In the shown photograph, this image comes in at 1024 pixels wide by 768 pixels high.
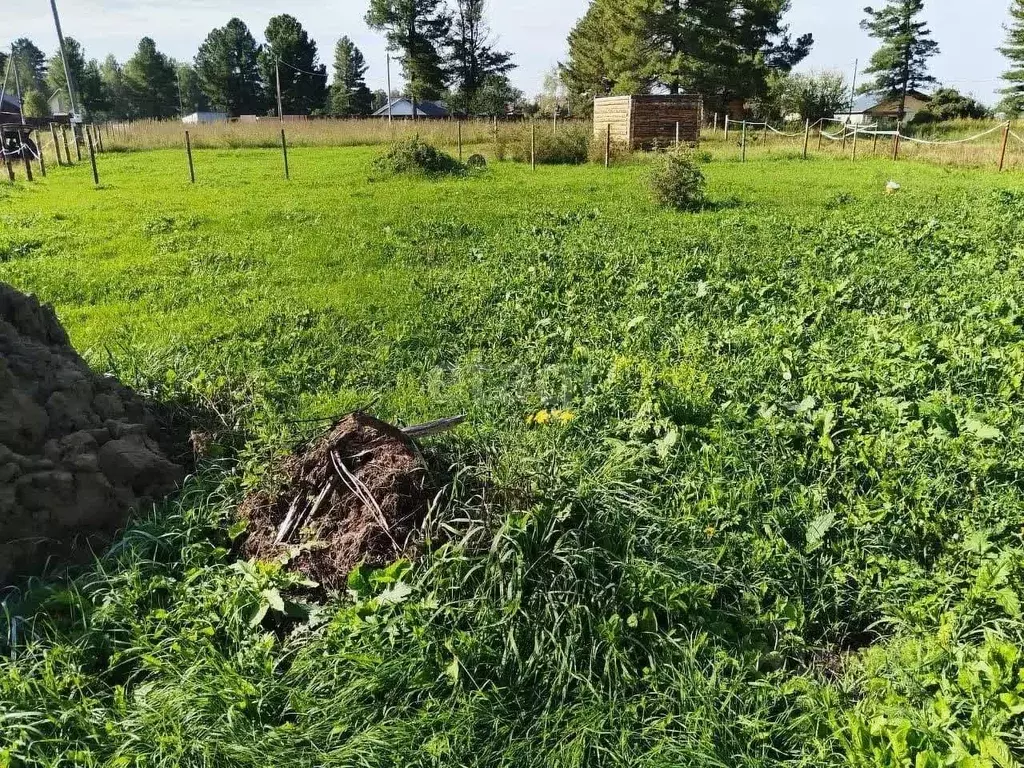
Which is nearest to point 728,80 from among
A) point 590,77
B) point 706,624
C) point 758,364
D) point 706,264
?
point 590,77

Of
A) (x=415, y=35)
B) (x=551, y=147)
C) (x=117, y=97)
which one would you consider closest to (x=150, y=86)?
(x=117, y=97)

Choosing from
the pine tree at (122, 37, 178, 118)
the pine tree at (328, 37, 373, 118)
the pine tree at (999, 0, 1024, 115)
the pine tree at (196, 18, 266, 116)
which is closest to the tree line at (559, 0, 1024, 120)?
the pine tree at (999, 0, 1024, 115)

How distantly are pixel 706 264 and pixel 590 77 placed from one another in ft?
184

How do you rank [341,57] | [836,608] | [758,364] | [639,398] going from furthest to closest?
1. [341,57]
2. [758,364]
3. [639,398]
4. [836,608]

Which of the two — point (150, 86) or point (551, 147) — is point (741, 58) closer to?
point (551, 147)

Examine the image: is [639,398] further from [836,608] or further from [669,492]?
[836,608]

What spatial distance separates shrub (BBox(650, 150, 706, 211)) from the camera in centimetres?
1359

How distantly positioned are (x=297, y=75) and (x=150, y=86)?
2734 cm

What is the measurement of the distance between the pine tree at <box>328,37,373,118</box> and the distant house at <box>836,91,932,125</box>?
4709 cm

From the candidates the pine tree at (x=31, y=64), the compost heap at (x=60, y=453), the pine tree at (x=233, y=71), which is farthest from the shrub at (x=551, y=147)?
the pine tree at (x=31, y=64)

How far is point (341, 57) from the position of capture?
8269 centimetres

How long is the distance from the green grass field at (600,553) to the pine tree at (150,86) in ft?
313

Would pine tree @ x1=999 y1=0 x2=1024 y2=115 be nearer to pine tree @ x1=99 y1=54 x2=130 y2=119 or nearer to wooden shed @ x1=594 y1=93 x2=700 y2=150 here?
wooden shed @ x1=594 y1=93 x2=700 y2=150

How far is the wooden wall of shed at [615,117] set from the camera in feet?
95.7
